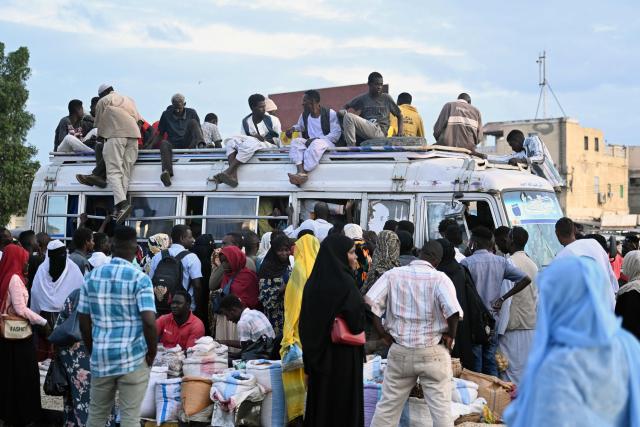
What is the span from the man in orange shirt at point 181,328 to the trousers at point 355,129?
461cm

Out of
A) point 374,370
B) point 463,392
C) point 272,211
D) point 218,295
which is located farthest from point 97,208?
point 463,392

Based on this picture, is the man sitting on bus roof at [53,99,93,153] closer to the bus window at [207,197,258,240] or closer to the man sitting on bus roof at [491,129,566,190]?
the bus window at [207,197,258,240]

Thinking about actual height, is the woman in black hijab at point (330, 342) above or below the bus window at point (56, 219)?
below

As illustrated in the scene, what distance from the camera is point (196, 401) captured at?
328 inches

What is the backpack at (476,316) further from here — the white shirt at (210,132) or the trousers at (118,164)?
the white shirt at (210,132)

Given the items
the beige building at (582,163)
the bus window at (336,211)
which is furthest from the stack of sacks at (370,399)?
the beige building at (582,163)

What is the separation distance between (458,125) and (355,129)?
1487 millimetres

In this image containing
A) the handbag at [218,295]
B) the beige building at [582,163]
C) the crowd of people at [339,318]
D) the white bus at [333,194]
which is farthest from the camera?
the beige building at [582,163]

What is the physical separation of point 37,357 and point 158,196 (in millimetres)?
5085

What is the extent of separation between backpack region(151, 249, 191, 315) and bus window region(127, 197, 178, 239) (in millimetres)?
3275

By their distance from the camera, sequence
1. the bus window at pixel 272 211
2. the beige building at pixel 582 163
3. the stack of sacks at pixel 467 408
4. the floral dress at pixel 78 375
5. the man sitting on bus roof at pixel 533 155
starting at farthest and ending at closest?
the beige building at pixel 582 163
the man sitting on bus roof at pixel 533 155
the bus window at pixel 272 211
the floral dress at pixel 78 375
the stack of sacks at pixel 467 408

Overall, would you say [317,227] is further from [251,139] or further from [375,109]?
[375,109]

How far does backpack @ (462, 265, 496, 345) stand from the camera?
8859 mm

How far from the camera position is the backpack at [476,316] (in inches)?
349
